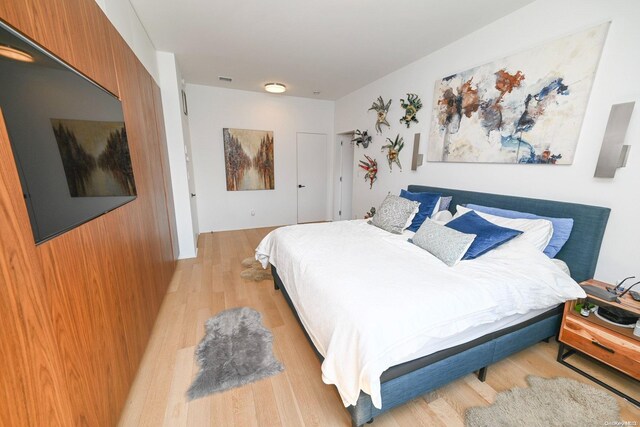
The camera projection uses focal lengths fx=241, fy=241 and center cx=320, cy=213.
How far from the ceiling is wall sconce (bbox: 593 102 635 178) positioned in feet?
3.88

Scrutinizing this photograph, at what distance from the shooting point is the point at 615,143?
166 centimetres

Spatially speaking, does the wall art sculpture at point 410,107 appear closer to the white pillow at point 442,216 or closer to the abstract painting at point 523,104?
the abstract painting at point 523,104

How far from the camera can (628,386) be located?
1543mm

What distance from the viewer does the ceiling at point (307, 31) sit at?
2096mm

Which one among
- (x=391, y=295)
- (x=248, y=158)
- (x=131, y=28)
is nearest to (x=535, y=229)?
(x=391, y=295)

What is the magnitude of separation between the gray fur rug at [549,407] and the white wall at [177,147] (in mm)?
3576

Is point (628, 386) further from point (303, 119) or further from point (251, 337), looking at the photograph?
point (303, 119)

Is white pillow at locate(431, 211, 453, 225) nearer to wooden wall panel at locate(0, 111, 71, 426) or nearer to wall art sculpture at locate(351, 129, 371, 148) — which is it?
wall art sculpture at locate(351, 129, 371, 148)

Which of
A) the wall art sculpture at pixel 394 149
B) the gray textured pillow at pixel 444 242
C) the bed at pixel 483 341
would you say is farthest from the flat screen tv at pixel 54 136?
the wall art sculpture at pixel 394 149

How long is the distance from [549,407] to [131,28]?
161 inches

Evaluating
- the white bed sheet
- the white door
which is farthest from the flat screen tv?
the white door

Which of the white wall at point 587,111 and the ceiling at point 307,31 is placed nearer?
the white wall at point 587,111

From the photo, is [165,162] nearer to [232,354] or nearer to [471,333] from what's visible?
[232,354]

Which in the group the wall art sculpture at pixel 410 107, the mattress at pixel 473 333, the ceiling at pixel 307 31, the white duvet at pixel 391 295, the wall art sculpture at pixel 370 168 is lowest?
the mattress at pixel 473 333
